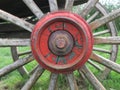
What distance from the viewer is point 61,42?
4297 mm

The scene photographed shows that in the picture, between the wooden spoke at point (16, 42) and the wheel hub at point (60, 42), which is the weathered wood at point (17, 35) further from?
the wheel hub at point (60, 42)

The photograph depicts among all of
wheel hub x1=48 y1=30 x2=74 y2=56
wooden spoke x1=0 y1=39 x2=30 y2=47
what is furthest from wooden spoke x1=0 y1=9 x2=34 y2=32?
wheel hub x1=48 y1=30 x2=74 y2=56

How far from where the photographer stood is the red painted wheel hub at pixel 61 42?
4277 millimetres

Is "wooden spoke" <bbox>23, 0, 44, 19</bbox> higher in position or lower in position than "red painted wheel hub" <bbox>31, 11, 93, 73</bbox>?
higher

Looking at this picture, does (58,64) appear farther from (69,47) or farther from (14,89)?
(14,89)

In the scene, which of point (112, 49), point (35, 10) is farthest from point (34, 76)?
point (112, 49)

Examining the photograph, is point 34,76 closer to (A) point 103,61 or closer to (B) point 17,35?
(A) point 103,61

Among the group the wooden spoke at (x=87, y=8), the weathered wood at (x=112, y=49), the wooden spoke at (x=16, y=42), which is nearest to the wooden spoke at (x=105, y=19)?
the wooden spoke at (x=87, y=8)

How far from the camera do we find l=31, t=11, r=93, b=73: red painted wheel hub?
428cm

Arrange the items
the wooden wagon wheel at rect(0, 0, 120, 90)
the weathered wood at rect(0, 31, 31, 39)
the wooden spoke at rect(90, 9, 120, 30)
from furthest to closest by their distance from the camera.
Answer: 1. the weathered wood at rect(0, 31, 31, 39)
2. the wooden spoke at rect(90, 9, 120, 30)
3. the wooden wagon wheel at rect(0, 0, 120, 90)

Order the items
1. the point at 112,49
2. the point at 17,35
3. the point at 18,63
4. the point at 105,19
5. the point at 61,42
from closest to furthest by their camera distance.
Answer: the point at 61,42, the point at 105,19, the point at 18,63, the point at 17,35, the point at 112,49

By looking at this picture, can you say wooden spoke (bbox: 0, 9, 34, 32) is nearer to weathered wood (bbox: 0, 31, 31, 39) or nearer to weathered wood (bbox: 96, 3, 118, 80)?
weathered wood (bbox: 0, 31, 31, 39)

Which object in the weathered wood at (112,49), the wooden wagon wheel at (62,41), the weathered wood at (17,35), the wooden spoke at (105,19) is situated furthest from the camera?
the weathered wood at (112,49)

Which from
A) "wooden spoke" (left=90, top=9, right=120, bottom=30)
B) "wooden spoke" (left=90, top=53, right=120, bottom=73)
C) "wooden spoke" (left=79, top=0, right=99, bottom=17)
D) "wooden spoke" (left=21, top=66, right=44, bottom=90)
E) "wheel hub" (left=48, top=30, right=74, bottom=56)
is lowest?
"wooden spoke" (left=21, top=66, right=44, bottom=90)
